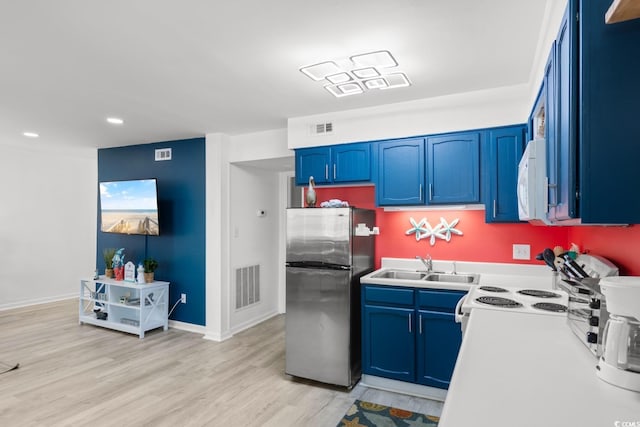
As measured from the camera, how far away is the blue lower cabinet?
2.84 metres

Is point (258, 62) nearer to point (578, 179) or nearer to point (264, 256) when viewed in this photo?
point (578, 179)

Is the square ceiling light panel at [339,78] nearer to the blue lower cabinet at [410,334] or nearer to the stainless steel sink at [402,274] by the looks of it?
the blue lower cabinet at [410,334]

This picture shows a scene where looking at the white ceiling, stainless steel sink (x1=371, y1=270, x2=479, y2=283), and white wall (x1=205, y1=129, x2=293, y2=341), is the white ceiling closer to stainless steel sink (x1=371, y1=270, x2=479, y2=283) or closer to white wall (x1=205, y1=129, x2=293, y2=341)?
white wall (x1=205, y1=129, x2=293, y2=341)

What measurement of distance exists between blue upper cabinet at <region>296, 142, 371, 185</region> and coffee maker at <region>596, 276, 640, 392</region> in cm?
240

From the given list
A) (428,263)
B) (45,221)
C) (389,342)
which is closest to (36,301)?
(45,221)

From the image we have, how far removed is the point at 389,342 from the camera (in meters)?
3.04

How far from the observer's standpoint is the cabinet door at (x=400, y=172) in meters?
3.21

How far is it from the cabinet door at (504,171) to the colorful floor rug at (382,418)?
1597 mm

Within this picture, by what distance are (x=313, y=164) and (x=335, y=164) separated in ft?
0.81

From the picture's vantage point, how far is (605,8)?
1041 millimetres

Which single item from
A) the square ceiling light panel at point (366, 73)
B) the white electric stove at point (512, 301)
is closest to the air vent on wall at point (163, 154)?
the square ceiling light panel at point (366, 73)

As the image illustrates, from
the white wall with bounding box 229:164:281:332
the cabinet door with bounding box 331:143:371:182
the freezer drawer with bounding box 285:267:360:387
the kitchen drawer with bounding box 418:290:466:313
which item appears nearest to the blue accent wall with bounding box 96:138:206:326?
the white wall with bounding box 229:164:281:332

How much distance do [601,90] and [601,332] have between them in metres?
0.83

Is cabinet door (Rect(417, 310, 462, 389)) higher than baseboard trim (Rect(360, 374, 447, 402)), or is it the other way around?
cabinet door (Rect(417, 310, 462, 389))
